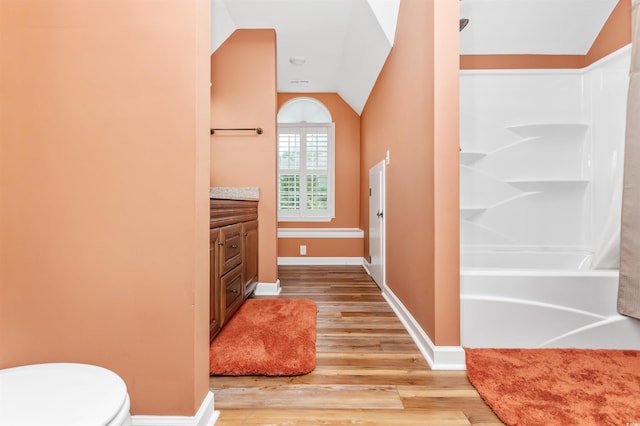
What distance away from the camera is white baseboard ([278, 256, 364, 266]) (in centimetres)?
426

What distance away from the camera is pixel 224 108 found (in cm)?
291

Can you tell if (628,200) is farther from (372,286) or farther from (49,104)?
(49,104)

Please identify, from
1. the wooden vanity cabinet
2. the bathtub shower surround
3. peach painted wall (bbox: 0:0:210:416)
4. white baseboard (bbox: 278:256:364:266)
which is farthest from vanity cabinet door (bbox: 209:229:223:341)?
white baseboard (bbox: 278:256:364:266)

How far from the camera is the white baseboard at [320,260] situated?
4.26m

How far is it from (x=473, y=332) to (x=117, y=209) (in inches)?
71.6

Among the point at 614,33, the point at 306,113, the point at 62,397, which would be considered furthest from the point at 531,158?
the point at 62,397

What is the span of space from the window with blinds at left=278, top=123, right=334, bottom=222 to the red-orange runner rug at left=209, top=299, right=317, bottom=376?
87.3 inches

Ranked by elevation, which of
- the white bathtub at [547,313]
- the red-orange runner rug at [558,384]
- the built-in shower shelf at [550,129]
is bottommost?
the red-orange runner rug at [558,384]

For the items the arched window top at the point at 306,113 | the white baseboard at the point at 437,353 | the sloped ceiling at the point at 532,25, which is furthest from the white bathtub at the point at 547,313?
the arched window top at the point at 306,113

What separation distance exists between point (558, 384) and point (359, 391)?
904 millimetres

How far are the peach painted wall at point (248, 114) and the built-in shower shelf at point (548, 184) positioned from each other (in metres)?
2.23

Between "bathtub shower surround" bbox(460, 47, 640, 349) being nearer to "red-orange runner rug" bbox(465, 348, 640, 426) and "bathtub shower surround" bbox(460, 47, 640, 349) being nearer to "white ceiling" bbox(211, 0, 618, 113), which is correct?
"white ceiling" bbox(211, 0, 618, 113)

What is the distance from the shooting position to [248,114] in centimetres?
289

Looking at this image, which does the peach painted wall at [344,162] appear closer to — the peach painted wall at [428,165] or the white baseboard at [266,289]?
the white baseboard at [266,289]
